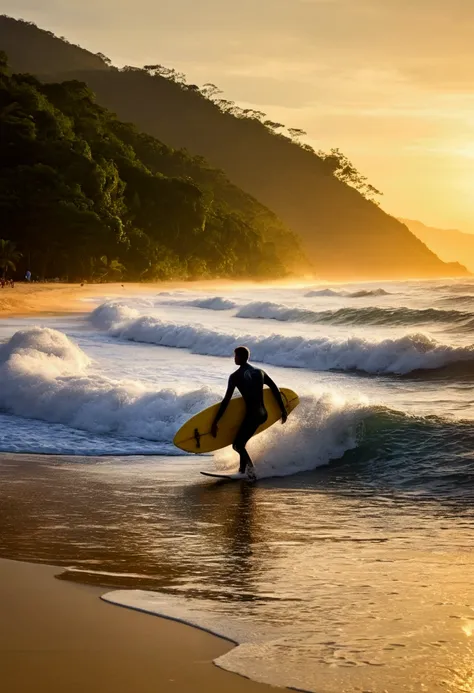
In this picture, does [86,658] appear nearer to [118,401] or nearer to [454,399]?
[118,401]

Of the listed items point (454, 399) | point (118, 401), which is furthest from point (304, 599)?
point (454, 399)

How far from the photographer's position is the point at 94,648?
4.72 m

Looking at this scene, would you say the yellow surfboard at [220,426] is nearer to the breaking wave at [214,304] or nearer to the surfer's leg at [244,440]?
the surfer's leg at [244,440]

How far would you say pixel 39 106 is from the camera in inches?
3228

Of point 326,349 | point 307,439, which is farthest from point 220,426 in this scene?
point 326,349

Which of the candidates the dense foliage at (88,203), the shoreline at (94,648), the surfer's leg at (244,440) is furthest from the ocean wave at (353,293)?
the shoreline at (94,648)

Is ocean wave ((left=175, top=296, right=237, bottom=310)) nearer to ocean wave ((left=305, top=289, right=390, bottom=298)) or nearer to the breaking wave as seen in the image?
the breaking wave

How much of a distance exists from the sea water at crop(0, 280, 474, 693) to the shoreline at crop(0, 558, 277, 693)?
0.54 ft

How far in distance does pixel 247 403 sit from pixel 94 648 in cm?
517

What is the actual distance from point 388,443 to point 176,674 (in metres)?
6.58

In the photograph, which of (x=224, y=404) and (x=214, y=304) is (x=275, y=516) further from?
(x=214, y=304)

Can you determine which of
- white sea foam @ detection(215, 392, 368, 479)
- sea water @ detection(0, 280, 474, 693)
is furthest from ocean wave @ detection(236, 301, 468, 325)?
white sea foam @ detection(215, 392, 368, 479)

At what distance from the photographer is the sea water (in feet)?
16.2

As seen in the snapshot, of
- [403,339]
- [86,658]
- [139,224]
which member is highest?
[139,224]
